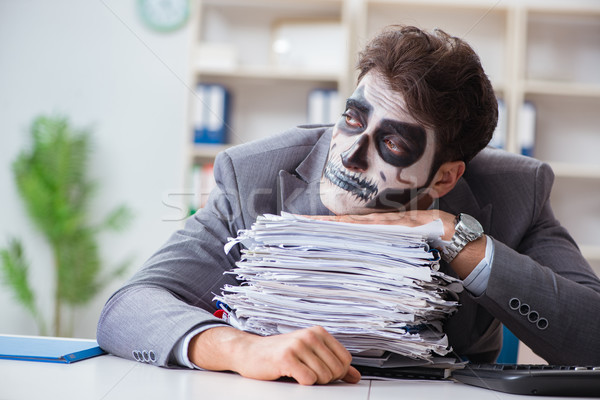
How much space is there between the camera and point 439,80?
4.07ft

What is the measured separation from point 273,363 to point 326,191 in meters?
0.49

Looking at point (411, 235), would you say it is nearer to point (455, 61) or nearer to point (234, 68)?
point (455, 61)

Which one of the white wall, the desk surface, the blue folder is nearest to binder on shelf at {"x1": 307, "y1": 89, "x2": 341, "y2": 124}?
the white wall

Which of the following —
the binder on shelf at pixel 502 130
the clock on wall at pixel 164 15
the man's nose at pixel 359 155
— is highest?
the clock on wall at pixel 164 15

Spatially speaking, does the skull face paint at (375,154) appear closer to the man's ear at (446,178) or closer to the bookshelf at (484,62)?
the man's ear at (446,178)

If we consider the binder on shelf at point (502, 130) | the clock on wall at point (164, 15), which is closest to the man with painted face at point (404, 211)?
the binder on shelf at point (502, 130)

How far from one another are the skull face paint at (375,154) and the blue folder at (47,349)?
22.1 inches

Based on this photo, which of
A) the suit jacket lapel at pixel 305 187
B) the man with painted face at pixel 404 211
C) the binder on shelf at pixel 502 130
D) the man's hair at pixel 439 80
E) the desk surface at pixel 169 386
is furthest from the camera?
the binder on shelf at pixel 502 130

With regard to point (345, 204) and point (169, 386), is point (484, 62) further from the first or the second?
point (169, 386)

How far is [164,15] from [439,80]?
3.43 metres

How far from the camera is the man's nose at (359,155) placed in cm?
126

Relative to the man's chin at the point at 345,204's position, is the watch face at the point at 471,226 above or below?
below

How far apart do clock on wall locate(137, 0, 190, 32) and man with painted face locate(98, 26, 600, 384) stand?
305cm

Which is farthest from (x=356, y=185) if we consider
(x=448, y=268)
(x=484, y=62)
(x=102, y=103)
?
(x=102, y=103)
